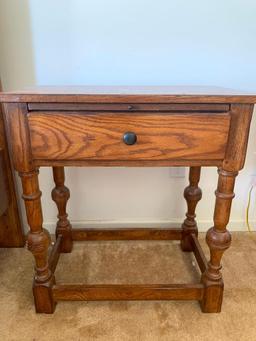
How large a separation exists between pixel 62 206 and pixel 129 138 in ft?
1.97

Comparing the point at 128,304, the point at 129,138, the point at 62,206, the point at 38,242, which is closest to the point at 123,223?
the point at 62,206

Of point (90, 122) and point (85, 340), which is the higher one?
point (90, 122)

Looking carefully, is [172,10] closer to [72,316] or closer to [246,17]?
[246,17]

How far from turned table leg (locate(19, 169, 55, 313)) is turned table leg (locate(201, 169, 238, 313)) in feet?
1.68

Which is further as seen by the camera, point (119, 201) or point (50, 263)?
point (119, 201)

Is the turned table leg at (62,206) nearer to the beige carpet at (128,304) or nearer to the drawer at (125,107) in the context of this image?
the beige carpet at (128,304)

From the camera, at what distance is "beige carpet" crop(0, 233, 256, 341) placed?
860 mm

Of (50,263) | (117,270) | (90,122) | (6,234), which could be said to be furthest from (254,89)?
(6,234)

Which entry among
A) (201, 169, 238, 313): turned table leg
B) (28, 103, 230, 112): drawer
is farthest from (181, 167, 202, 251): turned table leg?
(28, 103, 230, 112): drawer

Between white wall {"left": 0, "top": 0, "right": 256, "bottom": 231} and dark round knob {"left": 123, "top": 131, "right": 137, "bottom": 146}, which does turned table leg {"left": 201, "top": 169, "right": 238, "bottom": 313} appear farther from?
white wall {"left": 0, "top": 0, "right": 256, "bottom": 231}

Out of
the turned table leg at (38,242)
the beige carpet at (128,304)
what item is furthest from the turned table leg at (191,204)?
the turned table leg at (38,242)

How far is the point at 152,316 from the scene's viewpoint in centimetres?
92

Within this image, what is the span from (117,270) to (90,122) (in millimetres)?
679

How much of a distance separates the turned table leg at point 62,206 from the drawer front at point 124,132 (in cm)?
40
